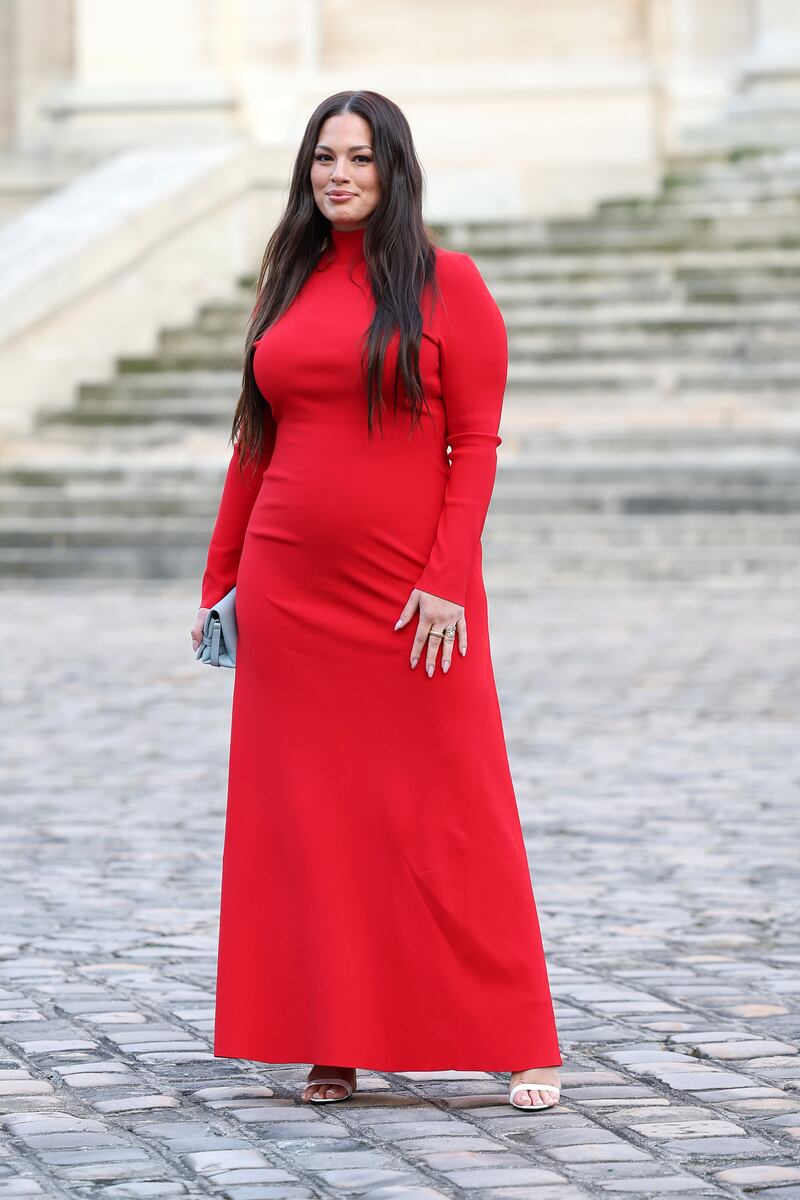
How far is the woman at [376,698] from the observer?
3.78 meters

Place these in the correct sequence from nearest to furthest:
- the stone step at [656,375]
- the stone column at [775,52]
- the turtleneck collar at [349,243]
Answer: the turtleneck collar at [349,243]
the stone step at [656,375]
the stone column at [775,52]

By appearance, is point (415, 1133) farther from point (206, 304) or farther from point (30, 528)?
point (206, 304)

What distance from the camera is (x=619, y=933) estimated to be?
17.6 feet

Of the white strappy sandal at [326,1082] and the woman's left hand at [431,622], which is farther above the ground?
the woman's left hand at [431,622]

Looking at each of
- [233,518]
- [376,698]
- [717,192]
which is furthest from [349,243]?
[717,192]

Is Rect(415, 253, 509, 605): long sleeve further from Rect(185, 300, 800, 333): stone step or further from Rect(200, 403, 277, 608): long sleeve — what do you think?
Rect(185, 300, 800, 333): stone step

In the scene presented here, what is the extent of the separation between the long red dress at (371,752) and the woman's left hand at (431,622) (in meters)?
0.03

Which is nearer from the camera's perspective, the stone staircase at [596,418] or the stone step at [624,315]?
the stone staircase at [596,418]

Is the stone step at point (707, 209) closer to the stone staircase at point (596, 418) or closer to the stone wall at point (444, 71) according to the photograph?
the stone staircase at point (596, 418)

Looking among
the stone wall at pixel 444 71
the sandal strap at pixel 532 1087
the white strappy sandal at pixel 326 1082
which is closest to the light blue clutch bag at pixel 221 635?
the white strappy sandal at pixel 326 1082

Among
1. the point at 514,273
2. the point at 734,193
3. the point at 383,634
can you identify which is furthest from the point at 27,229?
the point at 383,634

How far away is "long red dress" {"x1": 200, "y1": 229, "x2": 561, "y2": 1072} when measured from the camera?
3.78m

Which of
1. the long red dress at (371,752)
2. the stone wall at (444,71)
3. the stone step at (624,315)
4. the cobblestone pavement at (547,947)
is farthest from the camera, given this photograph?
the stone wall at (444,71)

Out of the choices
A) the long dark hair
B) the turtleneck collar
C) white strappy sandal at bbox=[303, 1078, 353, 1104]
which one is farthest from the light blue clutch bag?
white strappy sandal at bbox=[303, 1078, 353, 1104]
